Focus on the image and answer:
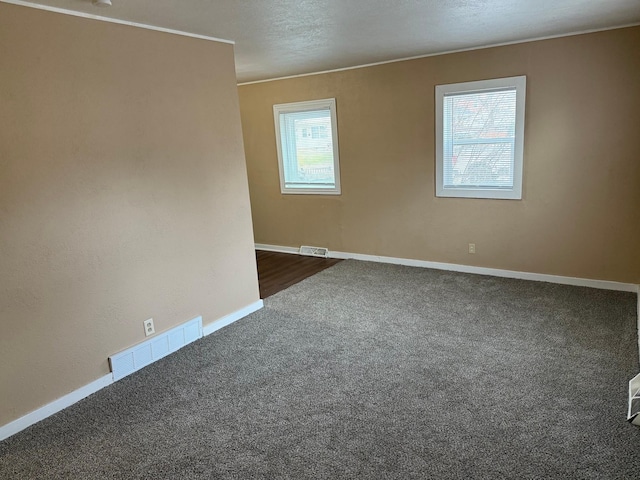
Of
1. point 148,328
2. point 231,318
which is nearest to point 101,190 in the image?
point 148,328

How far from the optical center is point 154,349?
3.27m

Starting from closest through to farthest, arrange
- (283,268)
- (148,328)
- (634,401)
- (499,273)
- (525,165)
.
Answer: (634,401), (148,328), (525,165), (499,273), (283,268)

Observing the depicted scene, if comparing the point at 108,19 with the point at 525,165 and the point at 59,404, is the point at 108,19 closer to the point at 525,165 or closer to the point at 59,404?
the point at 59,404

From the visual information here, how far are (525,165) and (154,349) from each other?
3712 millimetres

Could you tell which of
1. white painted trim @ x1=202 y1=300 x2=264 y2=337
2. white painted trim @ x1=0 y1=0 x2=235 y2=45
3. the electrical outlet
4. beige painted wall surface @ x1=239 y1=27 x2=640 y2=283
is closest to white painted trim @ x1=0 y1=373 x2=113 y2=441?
the electrical outlet

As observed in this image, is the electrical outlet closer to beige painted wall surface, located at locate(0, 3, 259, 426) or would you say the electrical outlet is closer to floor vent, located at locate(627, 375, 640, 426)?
beige painted wall surface, located at locate(0, 3, 259, 426)

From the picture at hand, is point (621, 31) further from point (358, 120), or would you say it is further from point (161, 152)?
point (161, 152)

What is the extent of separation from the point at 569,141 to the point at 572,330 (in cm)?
177

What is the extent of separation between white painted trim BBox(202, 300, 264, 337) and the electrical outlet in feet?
1.56

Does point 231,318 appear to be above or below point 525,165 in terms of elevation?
below

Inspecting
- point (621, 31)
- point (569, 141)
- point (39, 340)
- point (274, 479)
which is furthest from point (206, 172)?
point (621, 31)

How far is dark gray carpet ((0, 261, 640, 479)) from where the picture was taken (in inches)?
84.3

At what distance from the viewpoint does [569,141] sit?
4.05 meters

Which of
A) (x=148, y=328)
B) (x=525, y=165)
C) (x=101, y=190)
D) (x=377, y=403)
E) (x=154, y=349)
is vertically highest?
(x=101, y=190)
